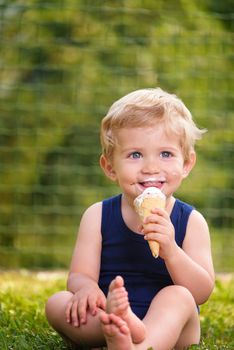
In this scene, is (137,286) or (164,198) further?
(137,286)

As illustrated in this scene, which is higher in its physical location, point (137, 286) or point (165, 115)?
point (165, 115)

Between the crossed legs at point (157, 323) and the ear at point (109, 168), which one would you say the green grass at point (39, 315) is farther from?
the ear at point (109, 168)

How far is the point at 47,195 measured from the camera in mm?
5785

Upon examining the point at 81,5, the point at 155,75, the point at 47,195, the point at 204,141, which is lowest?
the point at 47,195

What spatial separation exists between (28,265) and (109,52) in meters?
1.35

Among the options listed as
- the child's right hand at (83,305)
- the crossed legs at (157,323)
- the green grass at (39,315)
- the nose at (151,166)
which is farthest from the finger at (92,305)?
the nose at (151,166)

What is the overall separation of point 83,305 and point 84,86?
2944 millimetres

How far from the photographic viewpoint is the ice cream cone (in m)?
2.85

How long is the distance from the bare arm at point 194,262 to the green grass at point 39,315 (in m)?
0.19

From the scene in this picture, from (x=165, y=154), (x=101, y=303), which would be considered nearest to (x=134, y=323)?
(x=101, y=303)

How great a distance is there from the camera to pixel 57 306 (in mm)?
3002

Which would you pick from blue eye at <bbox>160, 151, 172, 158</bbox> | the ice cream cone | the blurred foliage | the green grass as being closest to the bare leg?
the green grass

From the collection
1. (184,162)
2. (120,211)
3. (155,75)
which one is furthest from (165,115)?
(155,75)

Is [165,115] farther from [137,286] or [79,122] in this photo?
[79,122]
